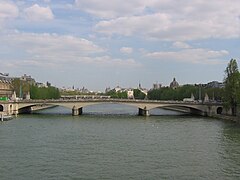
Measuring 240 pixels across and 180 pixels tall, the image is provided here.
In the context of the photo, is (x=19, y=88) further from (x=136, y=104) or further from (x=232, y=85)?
(x=232, y=85)

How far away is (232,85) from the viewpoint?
2064 inches

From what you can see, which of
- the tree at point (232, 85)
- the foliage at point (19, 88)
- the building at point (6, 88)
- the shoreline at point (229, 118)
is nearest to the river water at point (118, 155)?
the shoreline at point (229, 118)

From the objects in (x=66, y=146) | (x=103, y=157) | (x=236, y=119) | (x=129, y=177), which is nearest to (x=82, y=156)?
(x=103, y=157)

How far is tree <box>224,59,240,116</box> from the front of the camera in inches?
2051

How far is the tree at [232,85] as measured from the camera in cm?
5209

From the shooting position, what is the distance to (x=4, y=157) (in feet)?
81.3

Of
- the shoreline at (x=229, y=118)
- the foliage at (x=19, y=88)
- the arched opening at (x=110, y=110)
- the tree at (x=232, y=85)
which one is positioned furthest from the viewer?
the foliage at (x=19, y=88)

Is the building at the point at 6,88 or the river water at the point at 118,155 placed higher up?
the building at the point at 6,88

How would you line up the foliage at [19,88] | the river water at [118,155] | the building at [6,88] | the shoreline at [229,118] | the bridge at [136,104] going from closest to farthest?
the river water at [118,155] < the shoreline at [229,118] < the bridge at [136,104] < the foliage at [19,88] < the building at [6,88]

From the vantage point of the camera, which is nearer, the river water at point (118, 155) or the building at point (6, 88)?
the river water at point (118, 155)

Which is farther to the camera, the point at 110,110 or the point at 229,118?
the point at 110,110

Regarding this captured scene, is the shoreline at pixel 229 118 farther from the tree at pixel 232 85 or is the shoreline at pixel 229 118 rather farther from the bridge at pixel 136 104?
the bridge at pixel 136 104

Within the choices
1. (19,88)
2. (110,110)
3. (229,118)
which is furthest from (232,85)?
(19,88)

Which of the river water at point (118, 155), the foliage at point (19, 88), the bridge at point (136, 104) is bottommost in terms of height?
the river water at point (118, 155)
